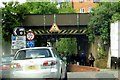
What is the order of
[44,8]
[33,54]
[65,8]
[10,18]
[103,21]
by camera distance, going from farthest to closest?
[65,8] < [44,8] < [10,18] < [103,21] < [33,54]

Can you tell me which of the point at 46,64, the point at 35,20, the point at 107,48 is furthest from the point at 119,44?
the point at 46,64

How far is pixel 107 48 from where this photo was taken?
1480 inches

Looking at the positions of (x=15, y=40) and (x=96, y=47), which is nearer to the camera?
(x=15, y=40)

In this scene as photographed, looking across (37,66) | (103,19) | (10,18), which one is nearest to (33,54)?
(37,66)

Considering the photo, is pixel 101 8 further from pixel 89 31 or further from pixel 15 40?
pixel 15 40

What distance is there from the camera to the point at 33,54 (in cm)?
1479

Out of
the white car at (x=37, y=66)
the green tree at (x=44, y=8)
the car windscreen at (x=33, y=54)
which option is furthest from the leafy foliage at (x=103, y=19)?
the green tree at (x=44, y=8)

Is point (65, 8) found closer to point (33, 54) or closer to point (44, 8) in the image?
point (44, 8)

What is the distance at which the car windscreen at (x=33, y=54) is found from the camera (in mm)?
14727

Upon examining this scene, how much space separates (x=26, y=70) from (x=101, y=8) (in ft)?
78.4

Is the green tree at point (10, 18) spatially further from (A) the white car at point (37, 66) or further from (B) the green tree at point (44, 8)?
(B) the green tree at point (44, 8)

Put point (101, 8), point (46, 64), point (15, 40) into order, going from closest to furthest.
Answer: point (46, 64) < point (15, 40) < point (101, 8)

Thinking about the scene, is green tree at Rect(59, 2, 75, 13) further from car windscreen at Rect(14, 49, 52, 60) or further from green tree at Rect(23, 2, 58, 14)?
car windscreen at Rect(14, 49, 52, 60)

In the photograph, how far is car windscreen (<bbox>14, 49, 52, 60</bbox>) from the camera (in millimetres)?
14727
